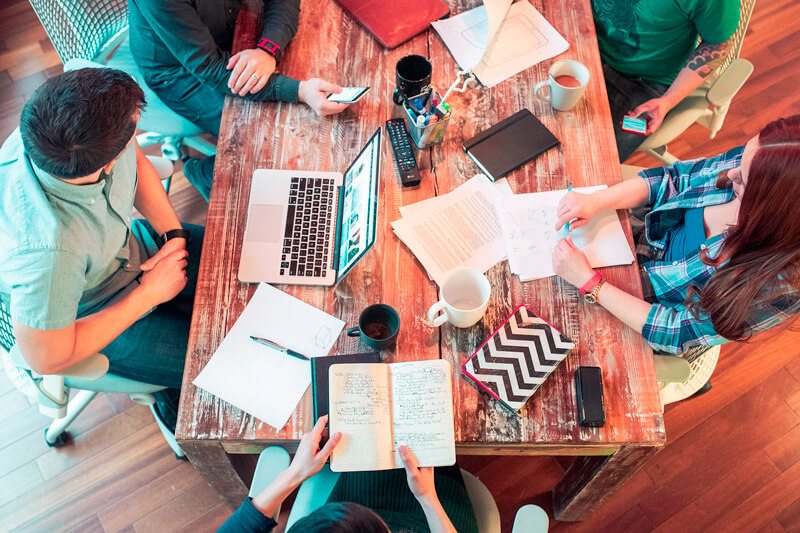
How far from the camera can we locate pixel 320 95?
5.22 ft

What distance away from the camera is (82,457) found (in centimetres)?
202

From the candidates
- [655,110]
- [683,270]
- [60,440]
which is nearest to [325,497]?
[683,270]

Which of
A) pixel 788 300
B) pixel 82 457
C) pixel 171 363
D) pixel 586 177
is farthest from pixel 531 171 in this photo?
pixel 82 457

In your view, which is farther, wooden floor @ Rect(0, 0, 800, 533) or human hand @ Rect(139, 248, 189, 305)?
wooden floor @ Rect(0, 0, 800, 533)

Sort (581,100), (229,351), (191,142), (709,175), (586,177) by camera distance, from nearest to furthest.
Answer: (229,351)
(709,175)
(586,177)
(581,100)
(191,142)

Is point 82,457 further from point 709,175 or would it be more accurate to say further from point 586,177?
point 709,175

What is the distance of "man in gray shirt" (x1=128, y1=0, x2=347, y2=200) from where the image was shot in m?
1.61

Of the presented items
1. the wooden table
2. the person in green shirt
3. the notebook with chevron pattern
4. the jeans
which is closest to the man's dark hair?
the wooden table

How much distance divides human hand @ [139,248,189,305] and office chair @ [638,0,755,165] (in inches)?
60.9

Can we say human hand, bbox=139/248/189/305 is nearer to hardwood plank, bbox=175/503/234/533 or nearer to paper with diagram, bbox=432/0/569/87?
hardwood plank, bbox=175/503/234/533

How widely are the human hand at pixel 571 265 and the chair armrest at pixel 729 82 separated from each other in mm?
777

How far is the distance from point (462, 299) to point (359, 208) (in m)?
0.33

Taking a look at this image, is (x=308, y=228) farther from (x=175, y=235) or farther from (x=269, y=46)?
(x=269, y=46)

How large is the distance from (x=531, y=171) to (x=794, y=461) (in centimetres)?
150
